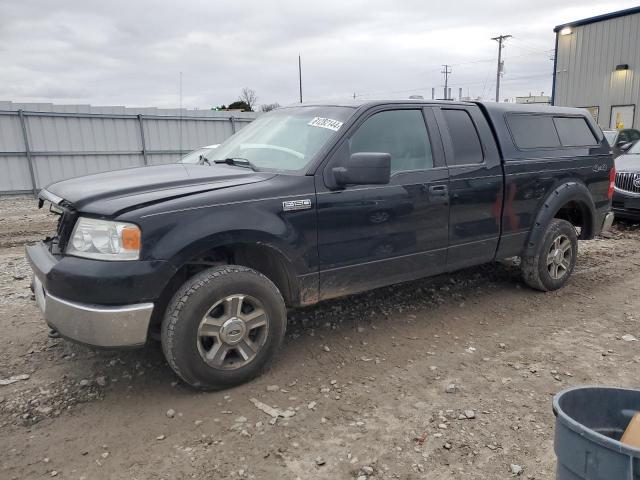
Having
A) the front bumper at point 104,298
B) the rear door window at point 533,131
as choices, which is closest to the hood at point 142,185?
the front bumper at point 104,298

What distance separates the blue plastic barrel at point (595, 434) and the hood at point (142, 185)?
2.28 metres

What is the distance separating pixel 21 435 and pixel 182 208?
1560 mm

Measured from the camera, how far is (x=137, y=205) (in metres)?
2.89

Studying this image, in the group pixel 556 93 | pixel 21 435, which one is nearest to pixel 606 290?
pixel 21 435

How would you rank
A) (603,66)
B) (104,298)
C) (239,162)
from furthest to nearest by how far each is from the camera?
(603,66) → (239,162) → (104,298)

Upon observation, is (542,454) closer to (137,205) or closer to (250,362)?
(250,362)

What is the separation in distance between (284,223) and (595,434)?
Result: 86.8 inches

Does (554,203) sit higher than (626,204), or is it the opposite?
(554,203)

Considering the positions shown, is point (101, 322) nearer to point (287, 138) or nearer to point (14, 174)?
point (287, 138)

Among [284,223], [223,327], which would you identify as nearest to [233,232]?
[284,223]

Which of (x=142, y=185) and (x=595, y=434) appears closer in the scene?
(x=595, y=434)

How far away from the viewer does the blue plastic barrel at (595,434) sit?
4.61 feet

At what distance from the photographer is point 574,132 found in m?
5.29

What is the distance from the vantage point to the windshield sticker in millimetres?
3631
